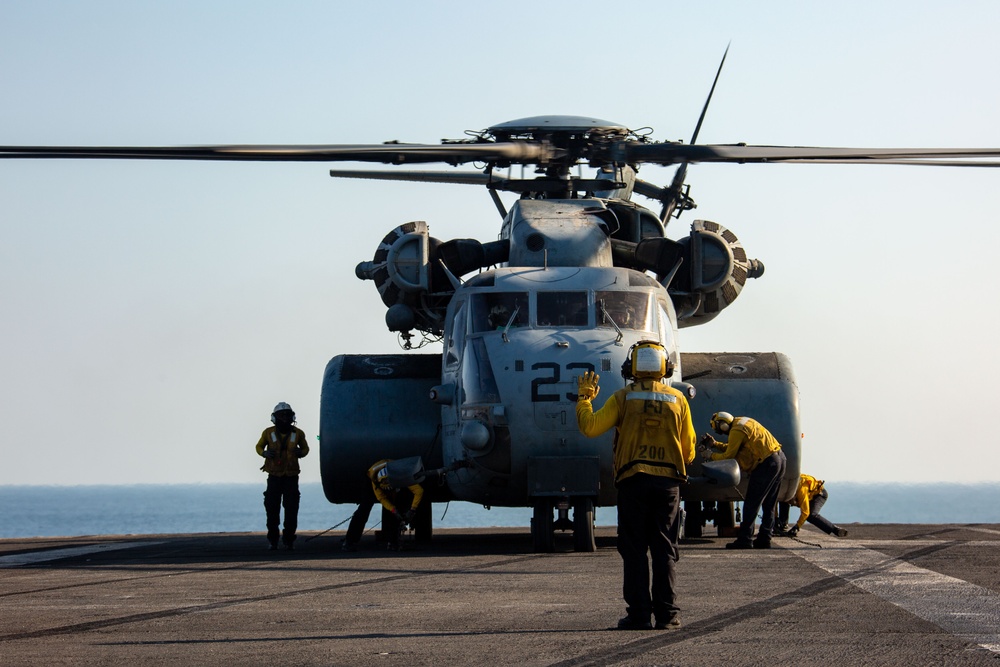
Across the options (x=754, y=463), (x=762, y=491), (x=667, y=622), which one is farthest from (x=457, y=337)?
(x=667, y=622)

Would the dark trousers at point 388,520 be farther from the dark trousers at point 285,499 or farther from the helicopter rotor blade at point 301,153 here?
the helicopter rotor blade at point 301,153

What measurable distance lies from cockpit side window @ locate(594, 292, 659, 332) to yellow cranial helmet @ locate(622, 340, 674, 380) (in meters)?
6.93

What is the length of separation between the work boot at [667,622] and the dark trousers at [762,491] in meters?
8.17

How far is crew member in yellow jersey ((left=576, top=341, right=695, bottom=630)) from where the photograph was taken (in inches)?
401

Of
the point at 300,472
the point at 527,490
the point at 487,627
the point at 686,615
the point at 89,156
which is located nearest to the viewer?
the point at 487,627

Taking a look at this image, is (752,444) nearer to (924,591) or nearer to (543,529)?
(543,529)

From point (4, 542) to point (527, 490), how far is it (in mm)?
10431

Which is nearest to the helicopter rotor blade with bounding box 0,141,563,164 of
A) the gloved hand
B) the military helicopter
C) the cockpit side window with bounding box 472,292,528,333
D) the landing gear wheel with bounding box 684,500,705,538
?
the military helicopter

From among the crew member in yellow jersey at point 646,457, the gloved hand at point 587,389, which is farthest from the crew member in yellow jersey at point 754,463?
the gloved hand at point 587,389

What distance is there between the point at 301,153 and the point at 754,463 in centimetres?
675

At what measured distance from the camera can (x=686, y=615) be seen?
1032 centimetres

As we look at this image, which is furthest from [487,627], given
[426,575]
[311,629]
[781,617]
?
[426,575]

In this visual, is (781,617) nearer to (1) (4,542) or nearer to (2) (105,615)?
(2) (105,615)

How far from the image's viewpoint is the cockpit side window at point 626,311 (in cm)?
1794
